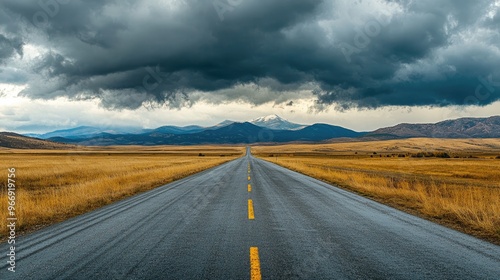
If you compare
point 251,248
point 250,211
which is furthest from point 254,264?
point 250,211

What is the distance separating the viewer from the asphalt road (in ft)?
16.1

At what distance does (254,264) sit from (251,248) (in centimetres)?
90

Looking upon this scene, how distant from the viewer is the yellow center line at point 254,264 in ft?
15.2

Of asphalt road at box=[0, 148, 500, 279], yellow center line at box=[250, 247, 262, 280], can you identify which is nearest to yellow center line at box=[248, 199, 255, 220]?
asphalt road at box=[0, 148, 500, 279]

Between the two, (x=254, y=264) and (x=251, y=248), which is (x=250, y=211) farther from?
(x=254, y=264)

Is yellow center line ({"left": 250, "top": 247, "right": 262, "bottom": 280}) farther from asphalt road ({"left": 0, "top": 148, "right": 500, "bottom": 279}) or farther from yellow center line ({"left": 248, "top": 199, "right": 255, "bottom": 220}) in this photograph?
yellow center line ({"left": 248, "top": 199, "right": 255, "bottom": 220})

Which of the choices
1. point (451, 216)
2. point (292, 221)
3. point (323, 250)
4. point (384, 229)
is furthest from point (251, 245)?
point (451, 216)

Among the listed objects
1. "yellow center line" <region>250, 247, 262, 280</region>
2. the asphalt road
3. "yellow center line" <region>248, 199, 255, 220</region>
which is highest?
"yellow center line" <region>250, 247, 262, 280</region>

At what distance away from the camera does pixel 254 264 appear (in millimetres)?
5145

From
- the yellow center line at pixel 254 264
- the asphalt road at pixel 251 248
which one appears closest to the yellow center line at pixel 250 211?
the asphalt road at pixel 251 248

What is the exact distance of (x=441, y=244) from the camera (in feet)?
21.6

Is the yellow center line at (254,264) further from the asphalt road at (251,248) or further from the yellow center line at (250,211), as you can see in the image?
the yellow center line at (250,211)

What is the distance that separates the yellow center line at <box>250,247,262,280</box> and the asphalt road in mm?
15

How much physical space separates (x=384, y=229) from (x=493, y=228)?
2635mm
